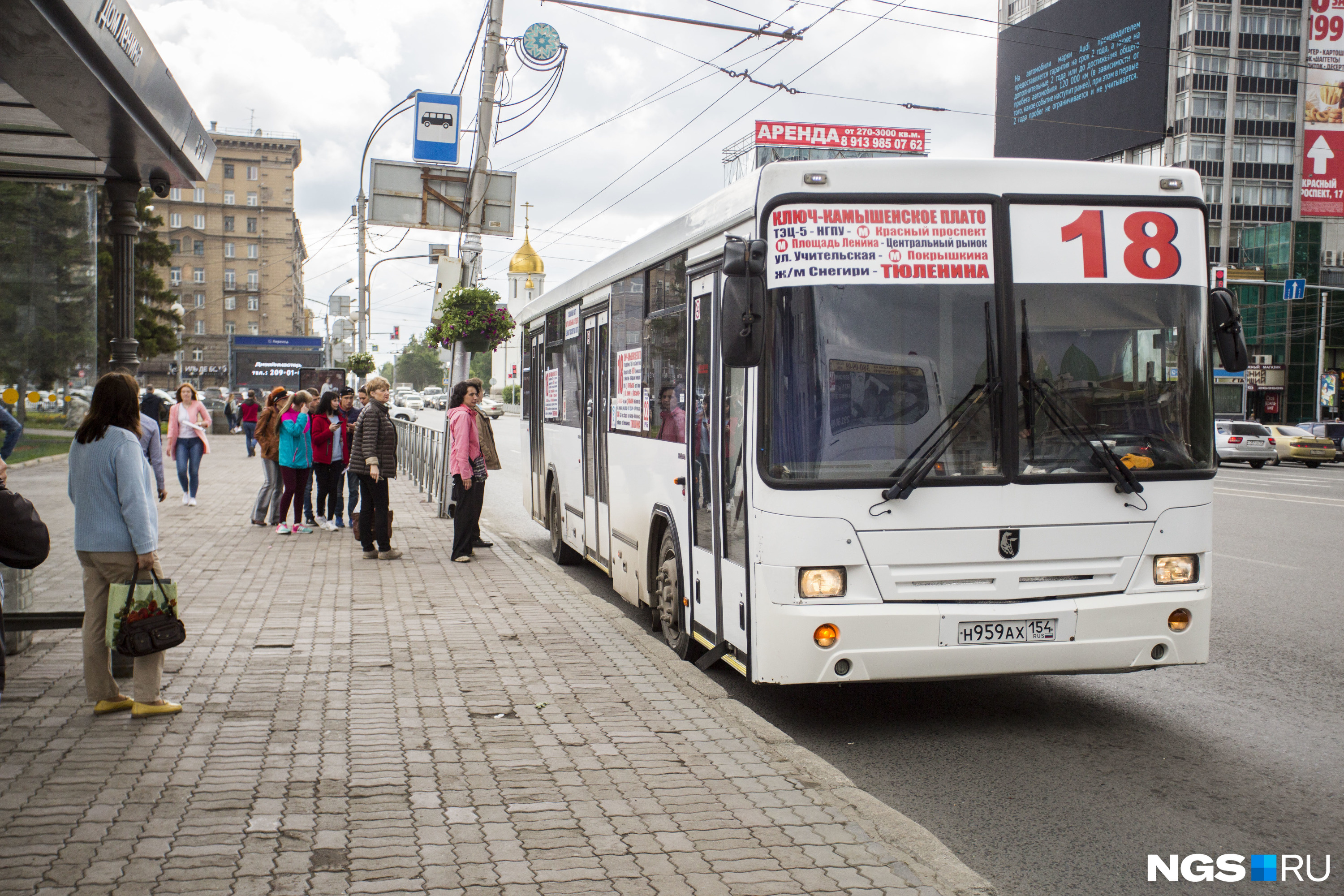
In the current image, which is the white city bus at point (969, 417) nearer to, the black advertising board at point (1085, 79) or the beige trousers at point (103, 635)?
the beige trousers at point (103, 635)

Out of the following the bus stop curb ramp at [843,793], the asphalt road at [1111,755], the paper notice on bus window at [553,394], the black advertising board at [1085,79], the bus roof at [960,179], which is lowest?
the asphalt road at [1111,755]

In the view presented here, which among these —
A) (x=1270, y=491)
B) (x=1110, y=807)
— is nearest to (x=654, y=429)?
(x=1110, y=807)

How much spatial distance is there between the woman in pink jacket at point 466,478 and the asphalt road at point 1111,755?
488cm

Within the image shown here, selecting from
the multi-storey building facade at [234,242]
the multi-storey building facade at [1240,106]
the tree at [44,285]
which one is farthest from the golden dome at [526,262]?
the tree at [44,285]

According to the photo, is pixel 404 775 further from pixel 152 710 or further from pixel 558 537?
pixel 558 537

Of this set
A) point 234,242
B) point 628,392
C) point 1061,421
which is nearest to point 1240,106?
point 628,392

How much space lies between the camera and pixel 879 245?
19.0 feet

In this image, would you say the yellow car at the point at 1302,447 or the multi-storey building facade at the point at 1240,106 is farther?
the multi-storey building facade at the point at 1240,106

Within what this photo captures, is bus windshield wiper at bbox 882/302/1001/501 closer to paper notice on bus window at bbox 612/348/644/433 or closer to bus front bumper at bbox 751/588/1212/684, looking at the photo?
bus front bumper at bbox 751/588/1212/684

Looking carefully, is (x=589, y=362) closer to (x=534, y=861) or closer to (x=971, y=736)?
(x=971, y=736)

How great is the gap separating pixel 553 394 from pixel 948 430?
7234 millimetres

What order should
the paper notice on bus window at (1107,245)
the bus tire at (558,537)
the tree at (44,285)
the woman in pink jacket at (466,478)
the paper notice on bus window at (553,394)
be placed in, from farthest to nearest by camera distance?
the bus tire at (558,537) < the paper notice on bus window at (553,394) < the woman in pink jacket at (466,478) < the tree at (44,285) < the paper notice on bus window at (1107,245)

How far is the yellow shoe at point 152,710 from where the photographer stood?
18.9 ft

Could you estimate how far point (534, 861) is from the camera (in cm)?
399
